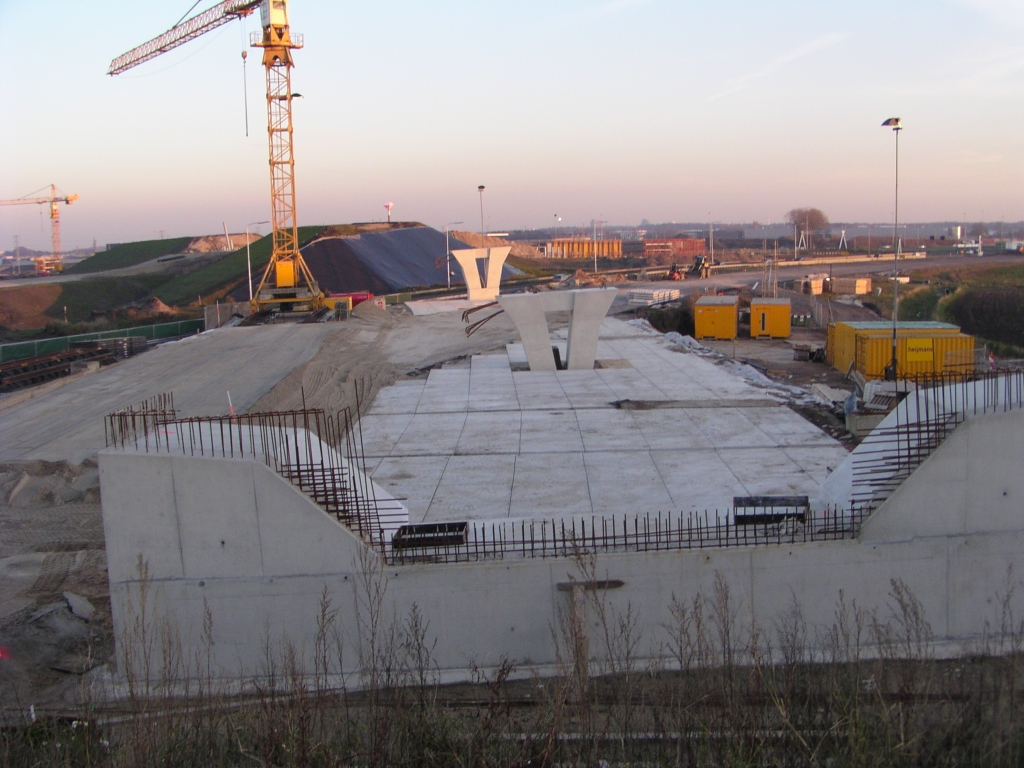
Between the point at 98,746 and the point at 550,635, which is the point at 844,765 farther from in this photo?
the point at 98,746

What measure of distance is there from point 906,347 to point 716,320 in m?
16.6

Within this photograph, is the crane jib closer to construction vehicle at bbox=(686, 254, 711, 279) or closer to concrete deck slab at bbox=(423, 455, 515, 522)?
construction vehicle at bbox=(686, 254, 711, 279)

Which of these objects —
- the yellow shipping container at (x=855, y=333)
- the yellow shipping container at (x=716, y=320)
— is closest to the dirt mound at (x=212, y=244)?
the yellow shipping container at (x=716, y=320)

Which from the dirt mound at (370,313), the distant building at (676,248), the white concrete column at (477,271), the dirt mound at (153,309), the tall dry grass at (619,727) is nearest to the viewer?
the tall dry grass at (619,727)

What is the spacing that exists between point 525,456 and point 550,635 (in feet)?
23.2

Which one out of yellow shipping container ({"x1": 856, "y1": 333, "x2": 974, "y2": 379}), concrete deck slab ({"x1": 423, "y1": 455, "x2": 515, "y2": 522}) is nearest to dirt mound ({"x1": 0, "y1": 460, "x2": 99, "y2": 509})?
concrete deck slab ({"x1": 423, "y1": 455, "x2": 515, "y2": 522})

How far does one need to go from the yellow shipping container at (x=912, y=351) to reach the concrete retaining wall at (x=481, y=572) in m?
17.4

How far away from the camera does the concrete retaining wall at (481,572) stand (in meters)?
10.0

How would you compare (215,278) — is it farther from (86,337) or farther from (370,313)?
(86,337)

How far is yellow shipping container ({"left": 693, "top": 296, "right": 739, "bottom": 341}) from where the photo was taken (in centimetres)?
4372

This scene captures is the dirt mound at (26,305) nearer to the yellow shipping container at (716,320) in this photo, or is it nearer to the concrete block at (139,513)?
the yellow shipping container at (716,320)

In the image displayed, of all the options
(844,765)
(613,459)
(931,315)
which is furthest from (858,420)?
(931,315)

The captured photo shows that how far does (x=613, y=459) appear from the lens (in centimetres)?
1666

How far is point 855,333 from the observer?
30.4 meters
